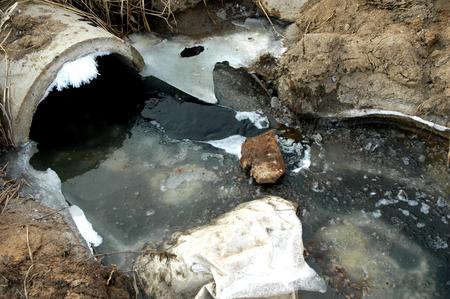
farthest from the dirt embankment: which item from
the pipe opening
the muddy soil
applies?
the muddy soil

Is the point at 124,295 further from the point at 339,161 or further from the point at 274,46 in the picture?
the point at 274,46

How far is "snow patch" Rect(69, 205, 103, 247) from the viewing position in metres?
3.12

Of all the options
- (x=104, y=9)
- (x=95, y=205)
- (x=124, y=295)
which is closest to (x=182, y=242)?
(x=124, y=295)

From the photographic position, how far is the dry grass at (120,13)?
164 inches

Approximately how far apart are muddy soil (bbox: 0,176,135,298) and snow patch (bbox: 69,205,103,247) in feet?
0.23

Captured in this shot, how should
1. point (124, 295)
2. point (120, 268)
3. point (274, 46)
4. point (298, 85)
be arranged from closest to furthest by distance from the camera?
point (124, 295) < point (120, 268) < point (298, 85) < point (274, 46)

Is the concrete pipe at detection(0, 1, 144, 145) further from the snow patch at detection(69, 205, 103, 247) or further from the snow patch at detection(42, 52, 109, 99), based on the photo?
the snow patch at detection(69, 205, 103, 247)

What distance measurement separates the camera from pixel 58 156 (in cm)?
364

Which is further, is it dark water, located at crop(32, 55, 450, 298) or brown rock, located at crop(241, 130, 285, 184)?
brown rock, located at crop(241, 130, 285, 184)

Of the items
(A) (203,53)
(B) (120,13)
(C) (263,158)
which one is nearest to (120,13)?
(B) (120,13)

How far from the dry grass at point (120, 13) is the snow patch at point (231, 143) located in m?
1.26

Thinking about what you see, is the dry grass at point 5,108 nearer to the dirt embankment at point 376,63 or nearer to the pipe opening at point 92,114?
the pipe opening at point 92,114

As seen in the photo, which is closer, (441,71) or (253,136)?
(441,71)

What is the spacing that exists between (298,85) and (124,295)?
6.00ft
